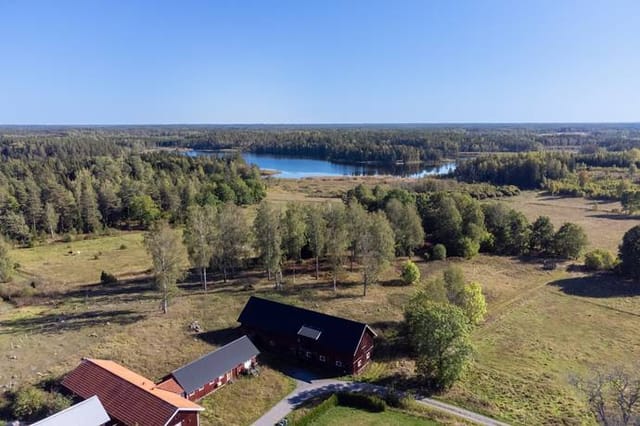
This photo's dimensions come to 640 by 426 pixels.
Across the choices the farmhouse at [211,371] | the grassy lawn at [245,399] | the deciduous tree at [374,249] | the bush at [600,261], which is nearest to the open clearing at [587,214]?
the bush at [600,261]

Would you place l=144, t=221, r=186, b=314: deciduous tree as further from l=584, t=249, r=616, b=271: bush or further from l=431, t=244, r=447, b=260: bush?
l=584, t=249, r=616, b=271: bush

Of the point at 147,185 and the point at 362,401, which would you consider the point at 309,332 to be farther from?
the point at 147,185

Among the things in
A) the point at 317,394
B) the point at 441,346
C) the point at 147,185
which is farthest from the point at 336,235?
the point at 147,185

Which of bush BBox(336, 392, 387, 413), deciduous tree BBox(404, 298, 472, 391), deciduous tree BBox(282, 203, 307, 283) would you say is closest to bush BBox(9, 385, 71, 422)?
bush BBox(336, 392, 387, 413)

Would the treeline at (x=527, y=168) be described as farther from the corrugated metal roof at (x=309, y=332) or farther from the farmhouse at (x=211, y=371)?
the farmhouse at (x=211, y=371)

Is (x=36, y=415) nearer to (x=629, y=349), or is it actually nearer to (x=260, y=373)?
(x=260, y=373)

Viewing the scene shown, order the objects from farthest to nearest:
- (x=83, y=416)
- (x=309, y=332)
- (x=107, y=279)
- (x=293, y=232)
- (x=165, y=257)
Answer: (x=107, y=279) < (x=293, y=232) < (x=165, y=257) < (x=309, y=332) < (x=83, y=416)

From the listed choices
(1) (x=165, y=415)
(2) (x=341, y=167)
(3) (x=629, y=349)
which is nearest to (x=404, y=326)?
(3) (x=629, y=349)
